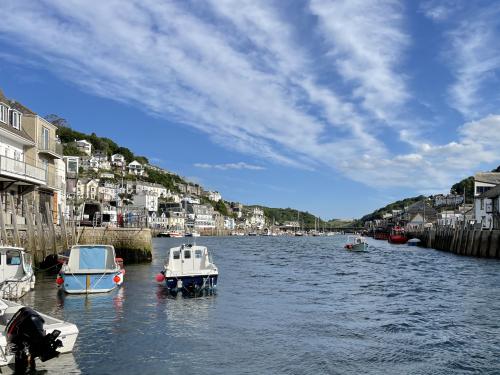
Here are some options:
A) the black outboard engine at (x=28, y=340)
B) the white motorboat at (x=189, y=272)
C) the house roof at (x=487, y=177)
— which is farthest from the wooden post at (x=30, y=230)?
the house roof at (x=487, y=177)

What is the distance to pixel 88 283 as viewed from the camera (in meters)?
31.7

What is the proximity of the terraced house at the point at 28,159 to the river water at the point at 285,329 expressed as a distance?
885 centimetres

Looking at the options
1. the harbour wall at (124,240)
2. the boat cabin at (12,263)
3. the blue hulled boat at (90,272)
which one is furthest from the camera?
the harbour wall at (124,240)

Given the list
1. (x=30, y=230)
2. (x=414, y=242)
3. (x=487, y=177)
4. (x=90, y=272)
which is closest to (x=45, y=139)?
(x=30, y=230)

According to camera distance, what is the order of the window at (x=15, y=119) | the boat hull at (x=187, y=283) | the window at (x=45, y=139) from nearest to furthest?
the boat hull at (x=187, y=283), the window at (x=15, y=119), the window at (x=45, y=139)

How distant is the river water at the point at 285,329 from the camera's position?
56.0ft

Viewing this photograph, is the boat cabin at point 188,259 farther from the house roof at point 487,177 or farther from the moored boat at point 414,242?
the moored boat at point 414,242

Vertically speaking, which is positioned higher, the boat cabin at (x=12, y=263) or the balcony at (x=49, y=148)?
the balcony at (x=49, y=148)

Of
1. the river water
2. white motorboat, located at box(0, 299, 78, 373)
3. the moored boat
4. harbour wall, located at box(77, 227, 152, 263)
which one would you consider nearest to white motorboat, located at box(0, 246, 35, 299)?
the river water

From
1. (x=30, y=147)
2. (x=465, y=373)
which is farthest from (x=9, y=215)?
(x=465, y=373)

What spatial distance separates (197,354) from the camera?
1823cm

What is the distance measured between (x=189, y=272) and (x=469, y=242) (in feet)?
182

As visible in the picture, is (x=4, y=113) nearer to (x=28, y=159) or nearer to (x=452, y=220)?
(x=28, y=159)

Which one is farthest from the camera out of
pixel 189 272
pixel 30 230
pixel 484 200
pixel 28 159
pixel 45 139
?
pixel 484 200
